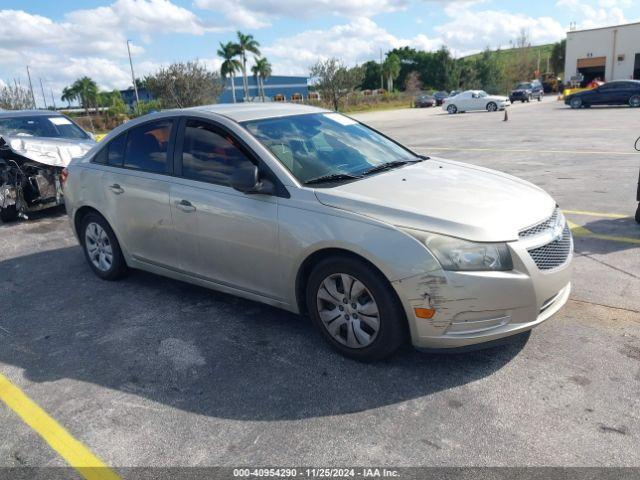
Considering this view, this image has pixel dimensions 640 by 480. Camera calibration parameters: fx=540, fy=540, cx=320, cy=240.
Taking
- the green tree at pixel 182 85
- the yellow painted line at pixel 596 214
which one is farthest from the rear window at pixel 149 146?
the green tree at pixel 182 85

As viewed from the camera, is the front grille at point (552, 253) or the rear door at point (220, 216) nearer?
the front grille at point (552, 253)

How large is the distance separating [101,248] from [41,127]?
5.69 metres

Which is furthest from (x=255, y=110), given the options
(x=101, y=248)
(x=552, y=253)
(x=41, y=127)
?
(x=41, y=127)

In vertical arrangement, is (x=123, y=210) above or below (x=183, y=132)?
below

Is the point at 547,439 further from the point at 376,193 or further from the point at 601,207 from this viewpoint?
the point at 601,207

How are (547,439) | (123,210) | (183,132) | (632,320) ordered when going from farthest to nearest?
(123,210) < (183,132) < (632,320) < (547,439)

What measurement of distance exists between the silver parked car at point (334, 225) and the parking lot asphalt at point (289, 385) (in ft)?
1.03

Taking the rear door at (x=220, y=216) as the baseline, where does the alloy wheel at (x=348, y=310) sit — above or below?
below

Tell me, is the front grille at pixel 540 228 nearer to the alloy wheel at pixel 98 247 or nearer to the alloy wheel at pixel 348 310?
the alloy wheel at pixel 348 310

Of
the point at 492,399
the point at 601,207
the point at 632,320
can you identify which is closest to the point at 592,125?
the point at 601,207

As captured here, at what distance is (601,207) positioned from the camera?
24.7 feet

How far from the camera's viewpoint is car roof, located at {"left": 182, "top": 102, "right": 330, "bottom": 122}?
14.5ft

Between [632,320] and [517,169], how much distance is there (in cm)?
755

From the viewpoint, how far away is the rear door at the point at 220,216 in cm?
390
